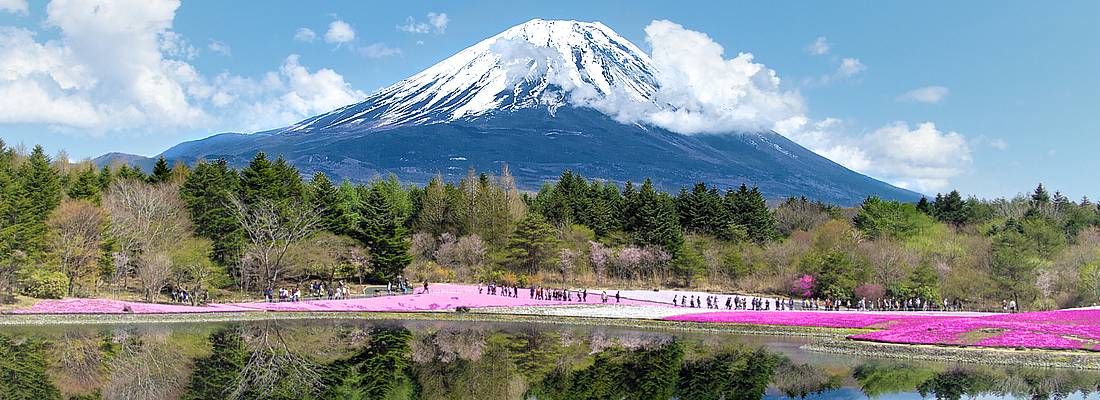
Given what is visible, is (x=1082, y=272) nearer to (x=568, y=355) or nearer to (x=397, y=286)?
(x=568, y=355)

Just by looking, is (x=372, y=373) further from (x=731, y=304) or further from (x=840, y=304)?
(x=840, y=304)

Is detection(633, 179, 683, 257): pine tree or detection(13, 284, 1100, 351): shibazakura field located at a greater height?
detection(633, 179, 683, 257): pine tree

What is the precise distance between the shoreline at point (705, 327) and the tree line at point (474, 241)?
6.95m

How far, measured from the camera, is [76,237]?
45.8 meters

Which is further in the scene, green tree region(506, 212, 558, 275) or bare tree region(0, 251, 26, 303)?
green tree region(506, 212, 558, 275)

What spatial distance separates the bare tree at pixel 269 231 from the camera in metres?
52.9

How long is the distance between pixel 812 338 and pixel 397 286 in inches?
1183

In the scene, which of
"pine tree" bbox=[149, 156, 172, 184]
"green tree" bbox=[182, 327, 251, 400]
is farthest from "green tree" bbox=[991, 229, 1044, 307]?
"pine tree" bbox=[149, 156, 172, 184]

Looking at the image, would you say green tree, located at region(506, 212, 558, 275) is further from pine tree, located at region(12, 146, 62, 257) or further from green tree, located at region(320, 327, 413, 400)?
green tree, located at region(320, 327, 413, 400)

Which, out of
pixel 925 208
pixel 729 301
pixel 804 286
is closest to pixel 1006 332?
pixel 729 301

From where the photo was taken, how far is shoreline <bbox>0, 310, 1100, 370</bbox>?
28734mm

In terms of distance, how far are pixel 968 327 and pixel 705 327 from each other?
36.5 ft

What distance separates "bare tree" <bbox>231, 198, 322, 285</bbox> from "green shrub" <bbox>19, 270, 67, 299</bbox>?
37.3 ft

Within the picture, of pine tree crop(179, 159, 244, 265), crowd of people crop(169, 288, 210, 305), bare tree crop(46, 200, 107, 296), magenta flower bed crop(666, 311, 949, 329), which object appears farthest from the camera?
pine tree crop(179, 159, 244, 265)
